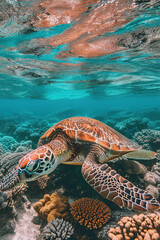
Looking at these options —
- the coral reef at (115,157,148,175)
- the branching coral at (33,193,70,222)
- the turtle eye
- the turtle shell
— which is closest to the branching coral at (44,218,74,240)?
the branching coral at (33,193,70,222)

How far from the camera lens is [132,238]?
1865mm

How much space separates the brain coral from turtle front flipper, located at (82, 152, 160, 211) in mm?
718

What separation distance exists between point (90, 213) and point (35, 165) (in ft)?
4.56

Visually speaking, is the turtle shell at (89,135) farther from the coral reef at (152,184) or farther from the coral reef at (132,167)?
the coral reef at (152,184)

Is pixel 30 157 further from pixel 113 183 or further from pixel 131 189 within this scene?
pixel 131 189

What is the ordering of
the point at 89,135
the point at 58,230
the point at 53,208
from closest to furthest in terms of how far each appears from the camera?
the point at 58,230
the point at 53,208
the point at 89,135

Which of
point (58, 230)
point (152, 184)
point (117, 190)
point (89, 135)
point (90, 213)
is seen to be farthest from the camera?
point (152, 184)

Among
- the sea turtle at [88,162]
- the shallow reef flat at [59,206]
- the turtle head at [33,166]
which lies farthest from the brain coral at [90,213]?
the turtle head at [33,166]

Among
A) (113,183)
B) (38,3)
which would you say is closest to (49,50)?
(38,3)

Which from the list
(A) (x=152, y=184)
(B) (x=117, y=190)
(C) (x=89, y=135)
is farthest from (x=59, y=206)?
(A) (x=152, y=184)

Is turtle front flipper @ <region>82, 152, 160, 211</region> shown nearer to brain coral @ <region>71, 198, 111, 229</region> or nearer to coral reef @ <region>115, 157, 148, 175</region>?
brain coral @ <region>71, 198, 111, 229</region>

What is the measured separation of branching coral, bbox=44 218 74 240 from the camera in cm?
212

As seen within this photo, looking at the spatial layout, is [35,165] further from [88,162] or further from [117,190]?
[117,190]

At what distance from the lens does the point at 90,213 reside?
2.38 m
